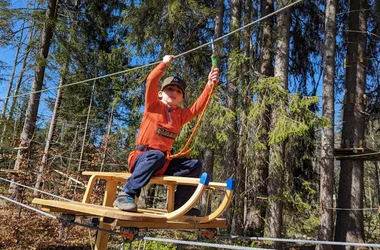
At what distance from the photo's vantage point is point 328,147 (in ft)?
27.1

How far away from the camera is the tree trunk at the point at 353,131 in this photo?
9.55 metres

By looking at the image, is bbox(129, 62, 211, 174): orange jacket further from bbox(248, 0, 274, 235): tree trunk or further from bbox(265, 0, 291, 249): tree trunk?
bbox(265, 0, 291, 249): tree trunk

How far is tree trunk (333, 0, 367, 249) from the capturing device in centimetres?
955

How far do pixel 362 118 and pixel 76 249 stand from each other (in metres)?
8.73

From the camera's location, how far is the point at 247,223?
30.0ft

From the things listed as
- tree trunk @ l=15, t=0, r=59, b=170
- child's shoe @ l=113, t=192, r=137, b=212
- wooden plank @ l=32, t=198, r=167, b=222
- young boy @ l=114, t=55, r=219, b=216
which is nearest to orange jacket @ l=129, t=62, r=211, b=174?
young boy @ l=114, t=55, r=219, b=216

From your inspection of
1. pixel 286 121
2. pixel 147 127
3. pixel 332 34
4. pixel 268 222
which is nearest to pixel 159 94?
pixel 147 127

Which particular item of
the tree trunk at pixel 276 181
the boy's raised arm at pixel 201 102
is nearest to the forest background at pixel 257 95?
the tree trunk at pixel 276 181

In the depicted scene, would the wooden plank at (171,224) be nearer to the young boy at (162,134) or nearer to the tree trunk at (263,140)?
the young boy at (162,134)

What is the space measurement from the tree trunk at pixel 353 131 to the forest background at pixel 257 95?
0.09 ft

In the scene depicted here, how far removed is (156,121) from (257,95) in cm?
536

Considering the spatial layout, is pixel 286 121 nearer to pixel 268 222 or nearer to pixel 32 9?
pixel 268 222

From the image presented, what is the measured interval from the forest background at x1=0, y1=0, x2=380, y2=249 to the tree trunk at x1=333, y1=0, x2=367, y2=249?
0.09 ft

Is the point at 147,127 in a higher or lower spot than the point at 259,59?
lower
